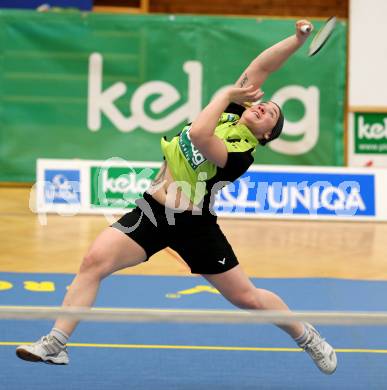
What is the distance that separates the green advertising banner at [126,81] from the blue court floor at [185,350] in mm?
4354

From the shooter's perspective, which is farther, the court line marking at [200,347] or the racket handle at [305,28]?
the court line marking at [200,347]

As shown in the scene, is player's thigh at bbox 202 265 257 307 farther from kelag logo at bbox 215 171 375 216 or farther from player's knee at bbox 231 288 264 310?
kelag logo at bbox 215 171 375 216

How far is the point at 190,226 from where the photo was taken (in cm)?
453

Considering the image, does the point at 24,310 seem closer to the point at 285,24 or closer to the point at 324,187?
the point at 324,187

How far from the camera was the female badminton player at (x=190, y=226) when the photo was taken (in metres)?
4.38

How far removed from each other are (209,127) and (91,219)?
216 inches

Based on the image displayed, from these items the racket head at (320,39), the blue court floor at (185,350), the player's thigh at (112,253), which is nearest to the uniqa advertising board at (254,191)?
the blue court floor at (185,350)

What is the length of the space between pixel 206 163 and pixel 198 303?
2196mm

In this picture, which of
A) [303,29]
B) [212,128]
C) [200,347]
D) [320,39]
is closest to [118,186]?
[200,347]

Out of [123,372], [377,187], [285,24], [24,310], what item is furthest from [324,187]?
[24,310]

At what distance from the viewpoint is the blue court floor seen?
4.82 m

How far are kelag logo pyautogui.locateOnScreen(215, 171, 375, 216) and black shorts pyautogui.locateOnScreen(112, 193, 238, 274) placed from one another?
5111mm

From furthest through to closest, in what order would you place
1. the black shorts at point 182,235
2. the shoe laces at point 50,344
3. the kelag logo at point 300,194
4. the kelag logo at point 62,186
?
1. the kelag logo at point 62,186
2. the kelag logo at point 300,194
3. the black shorts at point 182,235
4. the shoe laces at point 50,344

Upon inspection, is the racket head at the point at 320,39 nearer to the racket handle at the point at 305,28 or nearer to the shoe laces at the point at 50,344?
the racket handle at the point at 305,28
